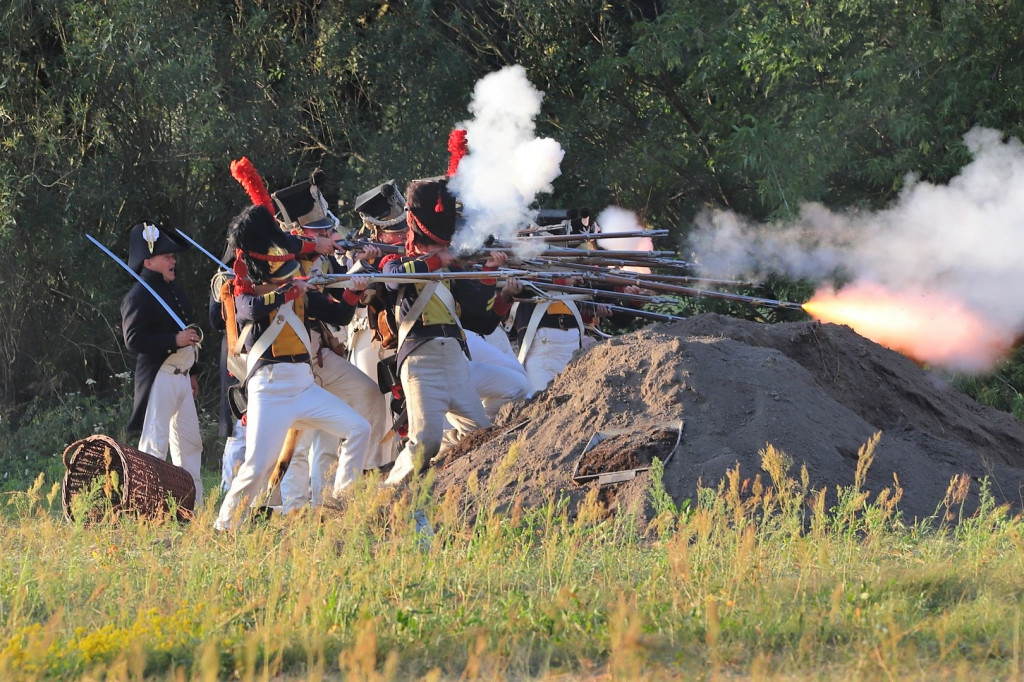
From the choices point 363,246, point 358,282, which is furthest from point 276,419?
point 363,246

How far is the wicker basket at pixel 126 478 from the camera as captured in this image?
9258 mm

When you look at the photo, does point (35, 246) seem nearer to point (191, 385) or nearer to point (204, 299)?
point (204, 299)

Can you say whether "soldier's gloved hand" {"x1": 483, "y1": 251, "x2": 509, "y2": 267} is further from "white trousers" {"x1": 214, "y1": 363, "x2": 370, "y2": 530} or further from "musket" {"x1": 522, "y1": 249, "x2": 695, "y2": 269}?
"white trousers" {"x1": 214, "y1": 363, "x2": 370, "y2": 530}

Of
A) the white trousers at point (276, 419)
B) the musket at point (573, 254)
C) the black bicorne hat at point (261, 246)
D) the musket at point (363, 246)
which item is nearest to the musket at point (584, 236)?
the musket at point (573, 254)

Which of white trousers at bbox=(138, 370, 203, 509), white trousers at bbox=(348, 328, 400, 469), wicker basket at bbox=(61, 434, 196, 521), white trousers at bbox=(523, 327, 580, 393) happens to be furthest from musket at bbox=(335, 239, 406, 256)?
white trousers at bbox=(523, 327, 580, 393)

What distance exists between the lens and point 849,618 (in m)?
5.69

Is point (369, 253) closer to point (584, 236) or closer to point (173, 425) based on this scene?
point (584, 236)

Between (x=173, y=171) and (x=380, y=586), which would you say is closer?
(x=380, y=586)

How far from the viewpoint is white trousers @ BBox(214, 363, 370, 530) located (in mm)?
8648

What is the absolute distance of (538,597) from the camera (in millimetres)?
6070

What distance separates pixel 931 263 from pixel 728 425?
3654mm

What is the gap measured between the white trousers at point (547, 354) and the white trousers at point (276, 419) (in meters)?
3.46

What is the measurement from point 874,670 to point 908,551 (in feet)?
6.78

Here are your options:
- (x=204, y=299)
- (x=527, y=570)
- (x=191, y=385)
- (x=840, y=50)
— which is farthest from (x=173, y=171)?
(x=527, y=570)
